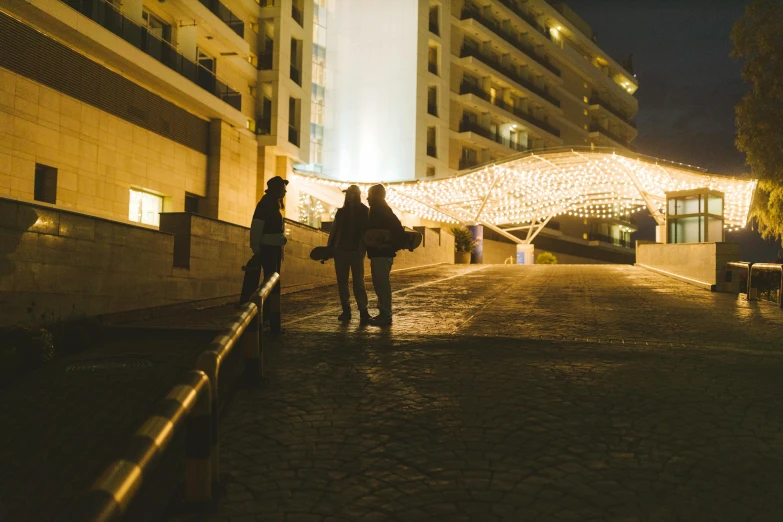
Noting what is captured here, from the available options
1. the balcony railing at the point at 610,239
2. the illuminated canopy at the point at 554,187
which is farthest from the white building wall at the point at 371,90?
the balcony railing at the point at 610,239

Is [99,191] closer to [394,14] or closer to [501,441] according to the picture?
[501,441]

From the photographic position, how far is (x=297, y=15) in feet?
99.2

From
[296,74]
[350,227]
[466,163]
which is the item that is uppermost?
[296,74]

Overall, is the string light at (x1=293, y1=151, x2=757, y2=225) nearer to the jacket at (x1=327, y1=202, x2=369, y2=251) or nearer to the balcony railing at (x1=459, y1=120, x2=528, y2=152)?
the balcony railing at (x1=459, y1=120, x2=528, y2=152)

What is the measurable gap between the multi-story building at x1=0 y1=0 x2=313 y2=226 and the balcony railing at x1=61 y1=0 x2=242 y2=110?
44mm

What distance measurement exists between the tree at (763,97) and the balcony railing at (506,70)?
27288 millimetres

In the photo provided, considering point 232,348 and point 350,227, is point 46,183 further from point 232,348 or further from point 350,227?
point 232,348

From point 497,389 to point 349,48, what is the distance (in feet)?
133

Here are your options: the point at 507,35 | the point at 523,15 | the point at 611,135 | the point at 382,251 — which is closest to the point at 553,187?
the point at 507,35

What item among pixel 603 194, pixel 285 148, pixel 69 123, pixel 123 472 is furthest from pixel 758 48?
pixel 123 472

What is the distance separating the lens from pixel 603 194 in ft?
116

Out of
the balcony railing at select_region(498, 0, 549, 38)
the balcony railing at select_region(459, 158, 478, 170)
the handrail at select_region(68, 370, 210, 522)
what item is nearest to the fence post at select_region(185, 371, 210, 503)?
the handrail at select_region(68, 370, 210, 522)

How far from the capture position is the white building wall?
41125mm

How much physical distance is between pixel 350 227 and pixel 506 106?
148ft
